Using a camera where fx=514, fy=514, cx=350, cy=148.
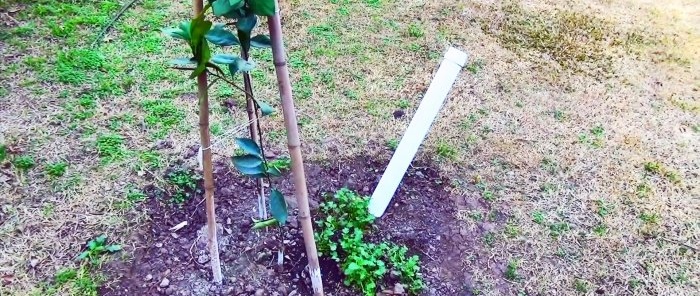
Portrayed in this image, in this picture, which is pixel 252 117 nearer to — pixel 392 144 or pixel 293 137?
pixel 293 137

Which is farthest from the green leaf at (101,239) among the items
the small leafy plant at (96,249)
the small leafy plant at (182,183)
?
the small leafy plant at (182,183)

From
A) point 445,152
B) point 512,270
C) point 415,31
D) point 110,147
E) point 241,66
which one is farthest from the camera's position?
point 415,31

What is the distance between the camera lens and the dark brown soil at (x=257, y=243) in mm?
1498

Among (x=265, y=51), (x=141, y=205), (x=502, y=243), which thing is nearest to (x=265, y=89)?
(x=265, y=51)

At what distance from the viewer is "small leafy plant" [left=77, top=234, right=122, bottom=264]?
1.55 meters

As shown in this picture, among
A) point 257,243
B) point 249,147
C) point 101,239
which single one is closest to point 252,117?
point 249,147

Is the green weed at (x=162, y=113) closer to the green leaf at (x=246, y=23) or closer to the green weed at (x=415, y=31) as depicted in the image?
the green leaf at (x=246, y=23)

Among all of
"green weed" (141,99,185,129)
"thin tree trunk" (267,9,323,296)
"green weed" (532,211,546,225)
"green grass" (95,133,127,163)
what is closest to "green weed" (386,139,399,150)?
"green weed" (532,211,546,225)

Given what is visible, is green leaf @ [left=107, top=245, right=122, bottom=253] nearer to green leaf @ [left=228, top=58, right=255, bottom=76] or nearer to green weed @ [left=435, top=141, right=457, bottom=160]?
green leaf @ [left=228, top=58, right=255, bottom=76]

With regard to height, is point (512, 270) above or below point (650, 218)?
below

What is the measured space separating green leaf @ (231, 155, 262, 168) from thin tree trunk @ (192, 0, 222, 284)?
64mm

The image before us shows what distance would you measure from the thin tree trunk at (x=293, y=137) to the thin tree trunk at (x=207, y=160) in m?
0.17

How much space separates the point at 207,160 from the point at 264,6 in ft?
1.47

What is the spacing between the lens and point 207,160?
1280mm
